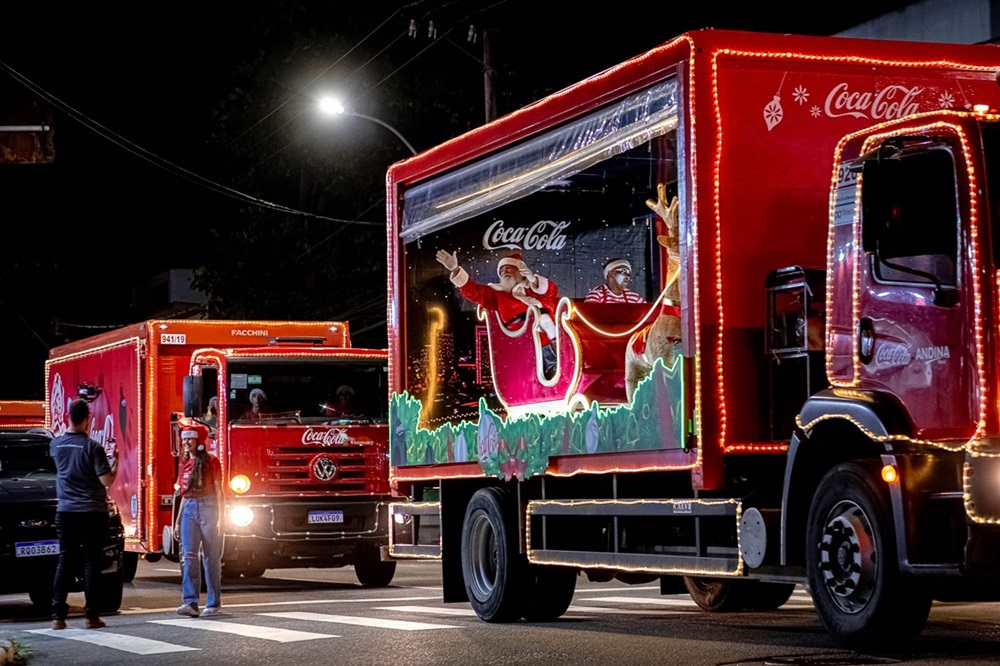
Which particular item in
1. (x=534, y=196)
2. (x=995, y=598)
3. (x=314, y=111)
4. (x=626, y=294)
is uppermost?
(x=314, y=111)

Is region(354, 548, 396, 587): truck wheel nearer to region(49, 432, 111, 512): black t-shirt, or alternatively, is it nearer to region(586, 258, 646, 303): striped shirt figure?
region(49, 432, 111, 512): black t-shirt

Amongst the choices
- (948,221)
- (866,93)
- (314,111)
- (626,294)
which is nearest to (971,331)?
(948,221)

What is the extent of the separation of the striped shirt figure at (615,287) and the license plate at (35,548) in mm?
7181

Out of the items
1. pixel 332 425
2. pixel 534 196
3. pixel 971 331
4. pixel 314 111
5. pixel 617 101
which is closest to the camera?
pixel 971 331

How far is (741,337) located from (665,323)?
76 cm

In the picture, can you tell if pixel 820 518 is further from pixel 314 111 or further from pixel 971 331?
pixel 314 111

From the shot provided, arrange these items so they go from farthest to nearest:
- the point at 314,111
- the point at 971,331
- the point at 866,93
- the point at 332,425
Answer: the point at 314,111, the point at 332,425, the point at 866,93, the point at 971,331

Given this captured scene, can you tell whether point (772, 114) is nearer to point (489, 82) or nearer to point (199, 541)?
point (199, 541)

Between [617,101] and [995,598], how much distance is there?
4394mm

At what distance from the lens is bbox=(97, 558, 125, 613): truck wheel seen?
1769 cm

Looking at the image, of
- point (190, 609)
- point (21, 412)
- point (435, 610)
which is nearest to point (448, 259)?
point (435, 610)

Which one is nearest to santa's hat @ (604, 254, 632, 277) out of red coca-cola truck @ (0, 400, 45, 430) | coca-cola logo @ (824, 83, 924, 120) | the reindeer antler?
the reindeer antler

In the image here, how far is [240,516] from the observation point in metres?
20.4

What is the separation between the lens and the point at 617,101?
1253 centimetres
